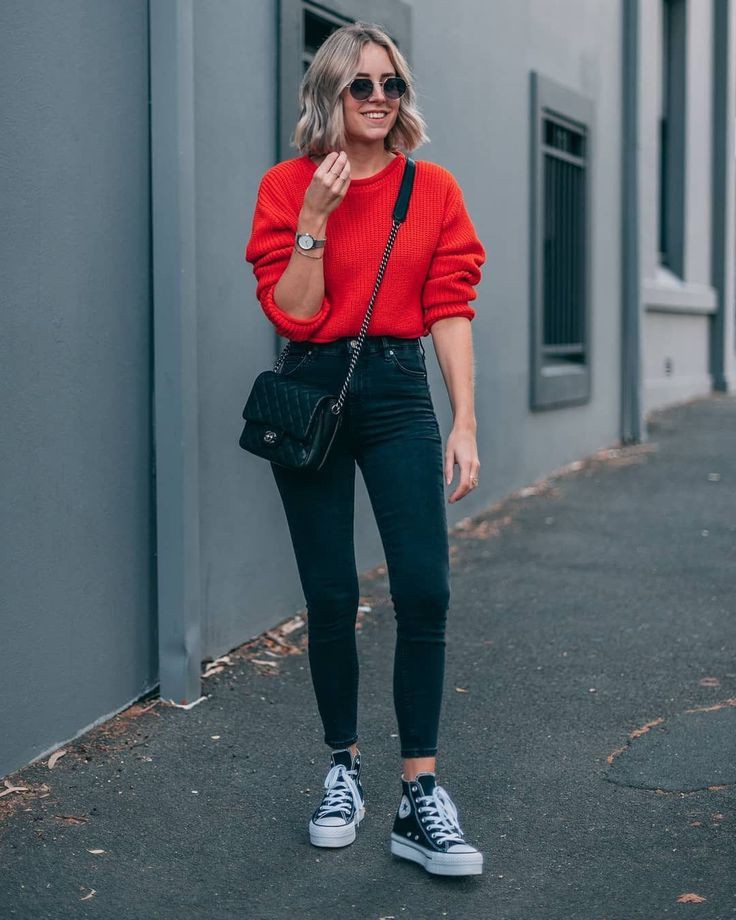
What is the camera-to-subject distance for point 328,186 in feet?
9.91

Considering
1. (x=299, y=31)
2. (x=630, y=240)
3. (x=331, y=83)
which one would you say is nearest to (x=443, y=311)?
(x=331, y=83)

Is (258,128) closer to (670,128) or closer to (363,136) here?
(363,136)

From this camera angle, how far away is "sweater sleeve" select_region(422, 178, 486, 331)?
128 inches

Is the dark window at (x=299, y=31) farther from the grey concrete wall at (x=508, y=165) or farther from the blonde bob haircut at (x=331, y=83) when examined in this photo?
the blonde bob haircut at (x=331, y=83)

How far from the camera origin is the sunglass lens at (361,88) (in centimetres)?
319

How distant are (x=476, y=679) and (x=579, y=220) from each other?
584 cm

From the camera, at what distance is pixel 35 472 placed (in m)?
3.81

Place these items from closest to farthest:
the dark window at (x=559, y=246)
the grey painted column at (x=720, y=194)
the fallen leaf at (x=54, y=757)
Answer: the fallen leaf at (x=54, y=757) → the dark window at (x=559, y=246) → the grey painted column at (x=720, y=194)

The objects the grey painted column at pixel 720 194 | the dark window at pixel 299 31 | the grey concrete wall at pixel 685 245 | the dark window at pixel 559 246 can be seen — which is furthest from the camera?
the grey painted column at pixel 720 194

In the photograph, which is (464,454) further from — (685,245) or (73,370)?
(685,245)

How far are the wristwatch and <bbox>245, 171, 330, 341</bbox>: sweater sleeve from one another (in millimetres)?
121

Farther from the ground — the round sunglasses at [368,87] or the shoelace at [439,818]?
the round sunglasses at [368,87]

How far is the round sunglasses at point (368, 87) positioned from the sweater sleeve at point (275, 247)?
0.29 meters

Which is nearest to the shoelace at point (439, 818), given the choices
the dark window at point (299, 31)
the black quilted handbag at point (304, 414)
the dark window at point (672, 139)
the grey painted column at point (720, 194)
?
the black quilted handbag at point (304, 414)
